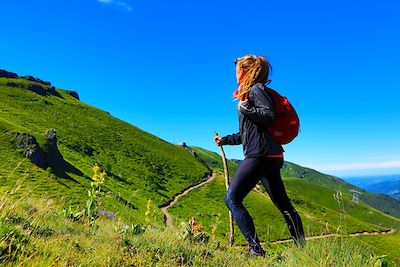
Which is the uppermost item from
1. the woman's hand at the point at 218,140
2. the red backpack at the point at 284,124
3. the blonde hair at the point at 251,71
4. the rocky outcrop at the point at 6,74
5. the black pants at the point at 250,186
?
the rocky outcrop at the point at 6,74

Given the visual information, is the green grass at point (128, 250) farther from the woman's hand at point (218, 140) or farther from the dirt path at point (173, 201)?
the dirt path at point (173, 201)

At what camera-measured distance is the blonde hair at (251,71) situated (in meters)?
6.18

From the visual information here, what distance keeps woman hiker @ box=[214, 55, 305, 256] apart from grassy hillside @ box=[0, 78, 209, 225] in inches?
1206

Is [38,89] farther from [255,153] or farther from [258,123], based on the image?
[255,153]

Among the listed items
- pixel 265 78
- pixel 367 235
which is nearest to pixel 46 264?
pixel 265 78

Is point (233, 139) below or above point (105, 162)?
below

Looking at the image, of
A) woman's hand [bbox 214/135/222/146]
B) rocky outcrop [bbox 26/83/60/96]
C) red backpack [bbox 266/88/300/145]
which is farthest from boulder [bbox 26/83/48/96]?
red backpack [bbox 266/88/300/145]

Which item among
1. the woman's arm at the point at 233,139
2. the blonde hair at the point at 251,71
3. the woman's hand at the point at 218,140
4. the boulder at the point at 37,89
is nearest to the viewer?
the blonde hair at the point at 251,71

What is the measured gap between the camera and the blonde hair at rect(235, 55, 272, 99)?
20.3 ft

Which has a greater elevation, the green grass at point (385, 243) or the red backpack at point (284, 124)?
the red backpack at point (284, 124)

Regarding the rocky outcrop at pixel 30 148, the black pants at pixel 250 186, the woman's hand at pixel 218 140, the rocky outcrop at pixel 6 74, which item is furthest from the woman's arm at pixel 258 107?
the rocky outcrop at pixel 6 74

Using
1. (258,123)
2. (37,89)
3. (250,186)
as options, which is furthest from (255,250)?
(37,89)

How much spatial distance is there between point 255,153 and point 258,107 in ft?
2.19

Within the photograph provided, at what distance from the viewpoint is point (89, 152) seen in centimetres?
7169
